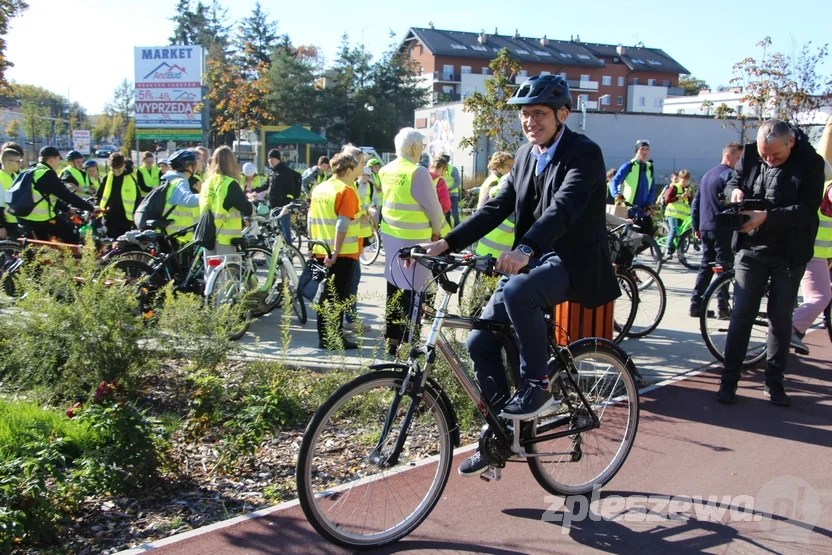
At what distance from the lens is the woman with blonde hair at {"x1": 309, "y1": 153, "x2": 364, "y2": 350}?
7027 mm

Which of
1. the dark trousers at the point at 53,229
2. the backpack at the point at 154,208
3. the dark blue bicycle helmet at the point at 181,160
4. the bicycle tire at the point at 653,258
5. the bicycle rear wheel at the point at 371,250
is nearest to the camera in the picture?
the backpack at the point at 154,208

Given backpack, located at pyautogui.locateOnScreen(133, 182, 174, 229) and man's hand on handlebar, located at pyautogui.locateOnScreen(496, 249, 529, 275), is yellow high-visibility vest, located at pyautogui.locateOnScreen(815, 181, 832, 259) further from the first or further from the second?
backpack, located at pyautogui.locateOnScreen(133, 182, 174, 229)

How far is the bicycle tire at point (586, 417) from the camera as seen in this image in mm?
4039

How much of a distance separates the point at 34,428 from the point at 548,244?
311 centimetres

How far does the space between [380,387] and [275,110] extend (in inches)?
2314

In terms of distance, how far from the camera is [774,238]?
552 cm

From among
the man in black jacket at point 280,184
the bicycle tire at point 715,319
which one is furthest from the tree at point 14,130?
the bicycle tire at point 715,319

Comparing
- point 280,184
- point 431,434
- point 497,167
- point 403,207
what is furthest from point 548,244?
point 280,184

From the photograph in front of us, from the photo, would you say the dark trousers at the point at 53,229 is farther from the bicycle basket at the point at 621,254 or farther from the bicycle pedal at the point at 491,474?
the bicycle pedal at the point at 491,474

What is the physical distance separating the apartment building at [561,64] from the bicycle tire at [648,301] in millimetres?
73224

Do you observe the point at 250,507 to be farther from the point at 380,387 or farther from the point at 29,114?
the point at 29,114

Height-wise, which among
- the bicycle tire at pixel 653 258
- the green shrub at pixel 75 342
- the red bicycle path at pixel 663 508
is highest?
the bicycle tire at pixel 653 258

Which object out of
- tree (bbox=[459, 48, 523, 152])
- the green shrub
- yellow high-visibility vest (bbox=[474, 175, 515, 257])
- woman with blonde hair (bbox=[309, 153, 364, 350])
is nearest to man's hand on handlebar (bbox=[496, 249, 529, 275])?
the green shrub

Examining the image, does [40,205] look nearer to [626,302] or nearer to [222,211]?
[222,211]
